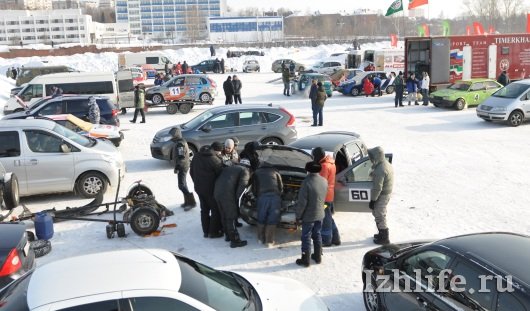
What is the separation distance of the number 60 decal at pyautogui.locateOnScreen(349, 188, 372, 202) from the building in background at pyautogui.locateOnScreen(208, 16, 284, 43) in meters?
131

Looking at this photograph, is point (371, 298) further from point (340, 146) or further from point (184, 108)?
point (184, 108)

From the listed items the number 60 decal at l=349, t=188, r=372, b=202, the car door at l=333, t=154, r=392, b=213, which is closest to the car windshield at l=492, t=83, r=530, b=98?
the car door at l=333, t=154, r=392, b=213

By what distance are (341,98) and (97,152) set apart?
18.9 m

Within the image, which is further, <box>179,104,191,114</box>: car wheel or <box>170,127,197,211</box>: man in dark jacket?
<box>179,104,191,114</box>: car wheel

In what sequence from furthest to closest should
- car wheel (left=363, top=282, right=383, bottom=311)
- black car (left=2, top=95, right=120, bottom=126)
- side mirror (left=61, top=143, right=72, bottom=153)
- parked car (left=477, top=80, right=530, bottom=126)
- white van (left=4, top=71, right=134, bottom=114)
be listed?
1. white van (left=4, top=71, right=134, bottom=114)
2. parked car (left=477, top=80, right=530, bottom=126)
3. black car (left=2, top=95, right=120, bottom=126)
4. side mirror (left=61, top=143, right=72, bottom=153)
5. car wheel (left=363, top=282, right=383, bottom=311)

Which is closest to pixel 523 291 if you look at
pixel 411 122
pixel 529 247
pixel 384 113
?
pixel 529 247

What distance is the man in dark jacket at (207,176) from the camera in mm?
8375

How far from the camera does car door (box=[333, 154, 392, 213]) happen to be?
8594mm

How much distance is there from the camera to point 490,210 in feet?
32.2

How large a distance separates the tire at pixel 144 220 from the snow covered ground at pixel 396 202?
155mm

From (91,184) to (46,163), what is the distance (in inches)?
37.8

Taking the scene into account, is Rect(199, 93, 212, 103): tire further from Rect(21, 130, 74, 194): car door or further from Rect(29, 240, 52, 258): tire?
Rect(29, 240, 52, 258): tire

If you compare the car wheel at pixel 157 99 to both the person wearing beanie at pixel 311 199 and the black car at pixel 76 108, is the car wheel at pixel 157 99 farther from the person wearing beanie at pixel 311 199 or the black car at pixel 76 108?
the person wearing beanie at pixel 311 199

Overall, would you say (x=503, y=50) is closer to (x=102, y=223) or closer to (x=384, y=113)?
(x=384, y=113)
